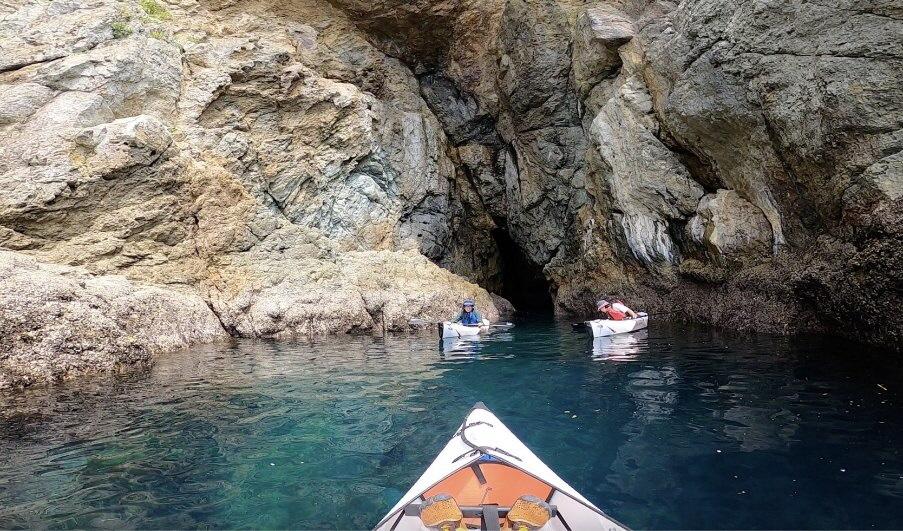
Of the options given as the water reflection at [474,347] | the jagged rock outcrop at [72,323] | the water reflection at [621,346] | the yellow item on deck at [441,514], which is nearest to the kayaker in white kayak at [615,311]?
the water reflection at [621,346]

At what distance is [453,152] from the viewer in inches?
1235

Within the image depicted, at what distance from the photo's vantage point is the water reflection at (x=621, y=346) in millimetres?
12670

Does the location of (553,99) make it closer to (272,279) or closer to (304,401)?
(272,279)

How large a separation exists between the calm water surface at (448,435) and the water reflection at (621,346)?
1.14 ft

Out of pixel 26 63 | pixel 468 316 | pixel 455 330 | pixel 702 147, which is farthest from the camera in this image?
pixel 26 63

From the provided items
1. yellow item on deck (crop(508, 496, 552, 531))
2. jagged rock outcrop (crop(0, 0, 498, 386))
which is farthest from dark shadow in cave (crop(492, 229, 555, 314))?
yellow item on deck (crop(508, 496, 552, 531))

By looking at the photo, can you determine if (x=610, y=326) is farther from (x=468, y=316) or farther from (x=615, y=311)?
(x=468, y=316)

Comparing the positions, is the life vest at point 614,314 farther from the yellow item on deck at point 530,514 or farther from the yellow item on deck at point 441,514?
the yellow item on deck at point 441,514

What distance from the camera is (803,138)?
13.4m

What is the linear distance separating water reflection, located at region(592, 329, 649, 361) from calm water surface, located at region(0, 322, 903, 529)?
1.14 feet

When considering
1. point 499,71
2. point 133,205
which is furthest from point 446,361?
point 499,71

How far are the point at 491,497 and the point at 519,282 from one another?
35.3 meters

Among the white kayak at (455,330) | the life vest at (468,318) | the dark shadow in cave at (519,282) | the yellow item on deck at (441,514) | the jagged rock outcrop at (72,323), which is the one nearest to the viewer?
the yellow item on deck at (441,514)

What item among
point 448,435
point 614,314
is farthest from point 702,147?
point 448,435
